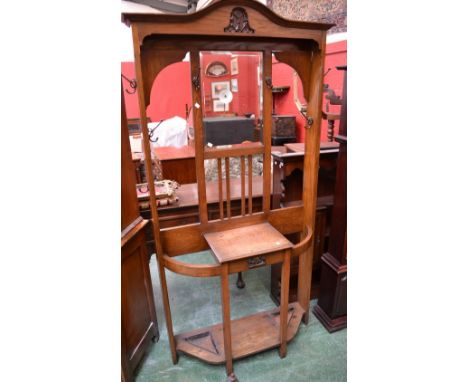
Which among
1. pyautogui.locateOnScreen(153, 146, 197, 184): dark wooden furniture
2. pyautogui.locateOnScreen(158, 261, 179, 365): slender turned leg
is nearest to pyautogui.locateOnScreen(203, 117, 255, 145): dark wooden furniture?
pyautogui.locateOnScreen(158, 261, 179, 365): slender turned leg

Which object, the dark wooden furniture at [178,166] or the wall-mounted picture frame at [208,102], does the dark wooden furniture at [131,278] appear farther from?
the dark wooden furniture at [178,166]

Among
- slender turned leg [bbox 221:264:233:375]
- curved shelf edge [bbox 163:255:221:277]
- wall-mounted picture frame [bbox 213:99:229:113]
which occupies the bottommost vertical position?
slender turned leg [bbox 221:264:233:375]

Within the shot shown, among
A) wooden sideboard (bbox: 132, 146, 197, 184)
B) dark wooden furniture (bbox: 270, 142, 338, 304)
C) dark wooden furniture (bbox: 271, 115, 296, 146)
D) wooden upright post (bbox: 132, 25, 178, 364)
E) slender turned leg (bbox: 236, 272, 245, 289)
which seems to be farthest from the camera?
dark wooden furniture (bbox: 271, 115, 296, 146)

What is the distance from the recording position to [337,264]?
180 cm

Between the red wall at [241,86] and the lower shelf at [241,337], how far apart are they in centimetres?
126

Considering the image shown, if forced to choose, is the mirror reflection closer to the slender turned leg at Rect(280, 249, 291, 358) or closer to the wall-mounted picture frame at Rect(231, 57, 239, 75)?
the wall-mounted picture frame at Rect(231, 57, 239, 75)

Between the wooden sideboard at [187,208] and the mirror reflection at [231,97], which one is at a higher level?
the mirror reflection at [231,97]

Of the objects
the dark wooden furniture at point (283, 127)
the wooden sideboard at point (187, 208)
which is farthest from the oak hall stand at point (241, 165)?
the dark wooden furniture at point (283, 127)

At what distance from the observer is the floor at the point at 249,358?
1613 mm

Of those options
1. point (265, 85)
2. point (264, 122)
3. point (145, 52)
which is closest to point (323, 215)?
point (264, 122)

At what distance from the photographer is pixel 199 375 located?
1.62 m

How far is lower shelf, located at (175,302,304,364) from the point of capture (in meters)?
1.67

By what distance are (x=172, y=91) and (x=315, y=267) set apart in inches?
210

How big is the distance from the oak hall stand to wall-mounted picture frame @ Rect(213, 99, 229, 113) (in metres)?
0.10
